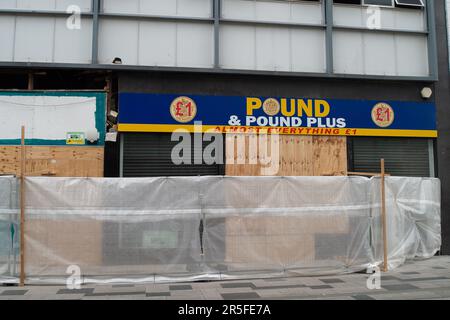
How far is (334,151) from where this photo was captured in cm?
1262

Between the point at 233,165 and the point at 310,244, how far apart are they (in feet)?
11.0

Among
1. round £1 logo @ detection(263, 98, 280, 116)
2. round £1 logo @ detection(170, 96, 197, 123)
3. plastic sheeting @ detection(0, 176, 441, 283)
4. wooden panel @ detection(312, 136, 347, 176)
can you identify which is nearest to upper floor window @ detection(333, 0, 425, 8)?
round £1 logo @ detection(263, 98, 280, 116)

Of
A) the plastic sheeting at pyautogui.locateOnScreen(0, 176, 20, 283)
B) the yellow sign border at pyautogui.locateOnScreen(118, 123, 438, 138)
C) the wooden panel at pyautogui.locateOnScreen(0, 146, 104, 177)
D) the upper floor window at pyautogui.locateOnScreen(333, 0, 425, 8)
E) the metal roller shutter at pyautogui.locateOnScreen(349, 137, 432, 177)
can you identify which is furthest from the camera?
the upper floor window at pyautogui.locateOnScreen(333, 0, 425, 8)

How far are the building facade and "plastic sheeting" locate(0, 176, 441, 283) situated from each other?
8.56 ft

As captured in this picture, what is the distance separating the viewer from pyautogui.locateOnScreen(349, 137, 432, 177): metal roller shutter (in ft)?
42.2

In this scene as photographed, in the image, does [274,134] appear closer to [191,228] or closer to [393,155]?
[393,155]

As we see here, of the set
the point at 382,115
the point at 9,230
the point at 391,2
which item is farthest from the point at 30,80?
the point at 391,2

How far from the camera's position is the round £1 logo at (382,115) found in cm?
1292

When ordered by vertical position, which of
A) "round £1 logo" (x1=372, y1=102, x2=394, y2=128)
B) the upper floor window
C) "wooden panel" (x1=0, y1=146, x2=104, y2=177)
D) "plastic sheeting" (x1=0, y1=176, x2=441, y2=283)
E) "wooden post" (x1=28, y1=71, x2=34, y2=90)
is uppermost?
the upper floor window

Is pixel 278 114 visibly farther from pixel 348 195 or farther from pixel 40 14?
pixel 40 14

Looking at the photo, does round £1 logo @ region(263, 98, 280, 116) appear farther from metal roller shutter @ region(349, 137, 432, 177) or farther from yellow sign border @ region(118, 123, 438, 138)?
metal roller shutter @ region(349, 137, 432, 177)

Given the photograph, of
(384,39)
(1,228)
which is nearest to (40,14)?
(1,228)

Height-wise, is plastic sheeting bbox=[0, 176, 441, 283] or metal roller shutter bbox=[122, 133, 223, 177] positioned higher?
metal roller shutter bbox=[122, 133, 223, 177]

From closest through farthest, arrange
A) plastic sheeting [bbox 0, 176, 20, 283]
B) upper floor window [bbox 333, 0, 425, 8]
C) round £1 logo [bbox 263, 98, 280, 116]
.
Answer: plastic sheeting [bbox 0, 176, 20, 283] → round £1 logo [bbox 263, 98, 280, 116] → upper floor window [bbox 333, 0, 425, 8]
